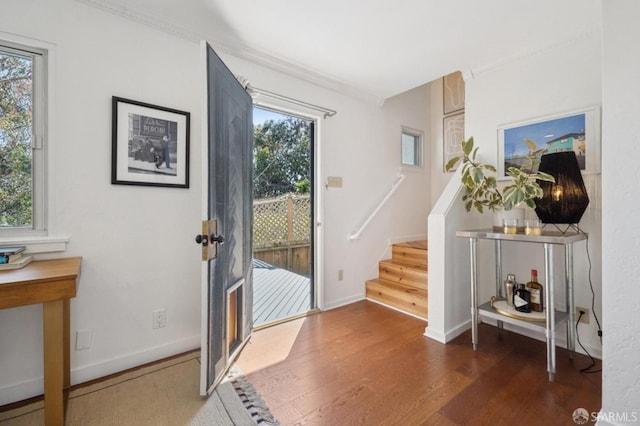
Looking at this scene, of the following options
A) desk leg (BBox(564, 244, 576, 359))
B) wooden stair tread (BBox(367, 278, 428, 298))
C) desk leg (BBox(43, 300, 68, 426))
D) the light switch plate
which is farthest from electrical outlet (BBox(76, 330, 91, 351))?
desk leg (BBox(564, 244, 576, 359))

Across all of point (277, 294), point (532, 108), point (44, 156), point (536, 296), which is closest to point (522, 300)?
point (536, 296)

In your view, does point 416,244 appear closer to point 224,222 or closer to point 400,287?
point 400,287

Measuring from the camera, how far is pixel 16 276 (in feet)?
4.25

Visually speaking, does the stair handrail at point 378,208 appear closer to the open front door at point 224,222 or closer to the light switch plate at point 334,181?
the light switch plate at point 334,181

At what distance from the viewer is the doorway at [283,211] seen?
113 inches

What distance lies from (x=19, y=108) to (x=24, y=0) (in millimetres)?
602

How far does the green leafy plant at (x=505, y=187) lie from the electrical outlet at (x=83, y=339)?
8.85 ft

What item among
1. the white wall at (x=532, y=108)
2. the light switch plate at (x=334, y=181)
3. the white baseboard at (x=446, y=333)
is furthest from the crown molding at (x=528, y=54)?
the white baseboard at (x=446, y=333)

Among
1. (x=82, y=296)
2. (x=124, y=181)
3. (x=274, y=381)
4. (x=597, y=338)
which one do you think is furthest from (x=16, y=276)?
(x=597, y=338)

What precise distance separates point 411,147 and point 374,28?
2.11 meters

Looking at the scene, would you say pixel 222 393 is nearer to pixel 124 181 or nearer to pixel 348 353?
pixel 348 353

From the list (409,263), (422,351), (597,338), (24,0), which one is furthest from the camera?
(409,263)

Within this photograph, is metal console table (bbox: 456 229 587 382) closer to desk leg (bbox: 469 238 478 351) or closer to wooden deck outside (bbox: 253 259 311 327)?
desk leg (bbox: 469 238 478 351)

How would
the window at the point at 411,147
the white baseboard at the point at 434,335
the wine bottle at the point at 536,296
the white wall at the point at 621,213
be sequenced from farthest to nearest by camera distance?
the window at the point at 411,147
the white baseboard at the point at 434,335
the wine bottle at the point at 536,296
the white wall at the point at 621,213
